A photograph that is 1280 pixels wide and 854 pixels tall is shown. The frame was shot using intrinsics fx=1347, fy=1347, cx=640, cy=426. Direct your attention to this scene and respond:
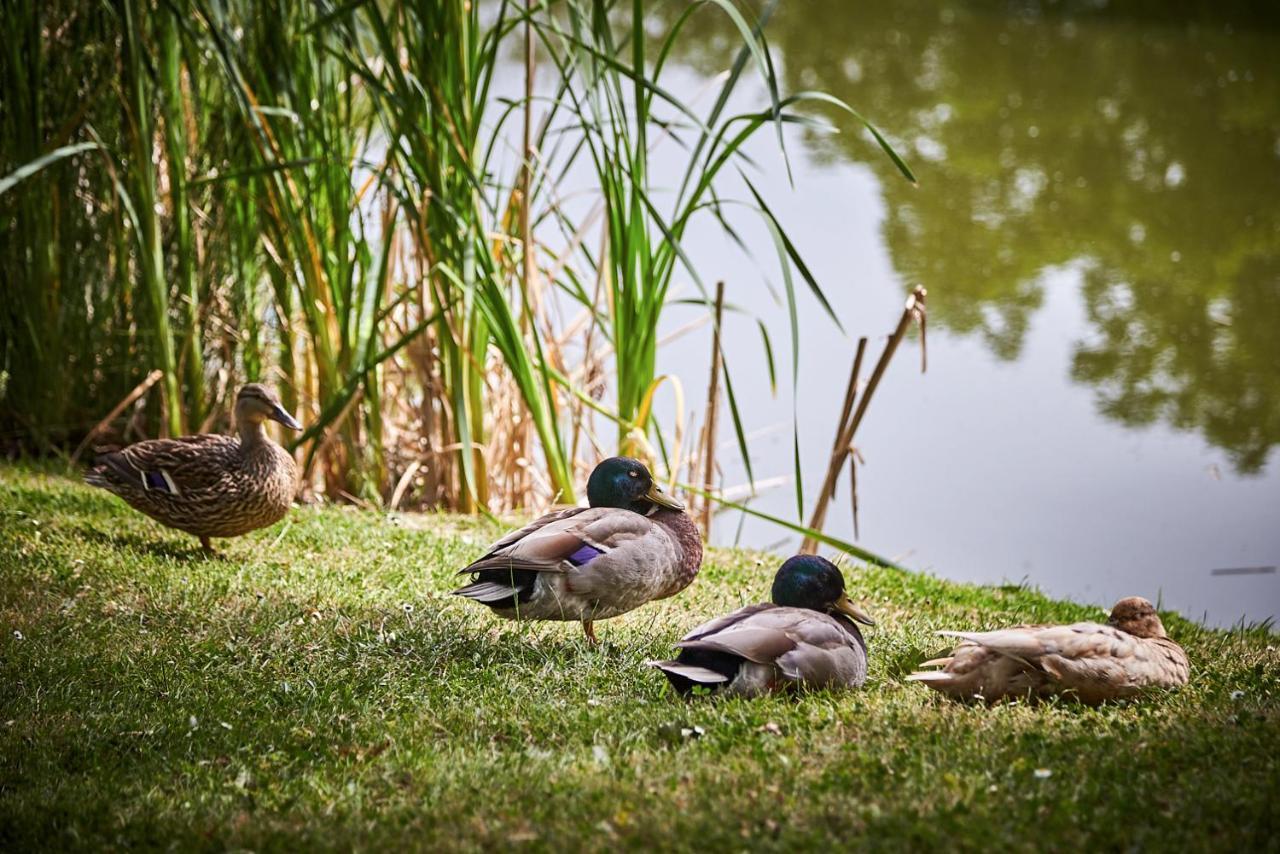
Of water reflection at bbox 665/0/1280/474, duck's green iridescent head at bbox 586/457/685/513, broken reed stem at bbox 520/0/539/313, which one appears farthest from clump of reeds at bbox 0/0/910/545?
water reflection at bbox 665/0/1280/474

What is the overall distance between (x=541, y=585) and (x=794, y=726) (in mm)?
Answer: 1046

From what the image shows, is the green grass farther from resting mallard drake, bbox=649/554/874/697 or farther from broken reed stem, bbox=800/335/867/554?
broken reed stem, bbox=800/335/867/554

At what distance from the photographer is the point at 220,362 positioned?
7523 mm

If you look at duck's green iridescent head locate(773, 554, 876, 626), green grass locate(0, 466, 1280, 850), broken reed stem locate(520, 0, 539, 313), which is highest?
broken reed stem locate(520, 0, 539, 313)

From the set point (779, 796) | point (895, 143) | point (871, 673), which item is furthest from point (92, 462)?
point (895, 143)

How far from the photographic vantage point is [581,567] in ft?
14.2

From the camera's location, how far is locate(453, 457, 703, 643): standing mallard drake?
4.32 m

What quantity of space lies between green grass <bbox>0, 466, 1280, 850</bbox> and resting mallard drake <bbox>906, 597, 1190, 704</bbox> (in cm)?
8

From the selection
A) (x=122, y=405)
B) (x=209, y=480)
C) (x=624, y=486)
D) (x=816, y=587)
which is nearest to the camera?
(x=816, y=587)

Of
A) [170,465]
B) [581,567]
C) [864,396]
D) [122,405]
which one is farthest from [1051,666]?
[122,405]

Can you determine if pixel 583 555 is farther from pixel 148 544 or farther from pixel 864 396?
pixel 148 544

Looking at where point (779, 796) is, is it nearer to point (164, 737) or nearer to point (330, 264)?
point (164, 737)

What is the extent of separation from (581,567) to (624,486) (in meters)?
0.51

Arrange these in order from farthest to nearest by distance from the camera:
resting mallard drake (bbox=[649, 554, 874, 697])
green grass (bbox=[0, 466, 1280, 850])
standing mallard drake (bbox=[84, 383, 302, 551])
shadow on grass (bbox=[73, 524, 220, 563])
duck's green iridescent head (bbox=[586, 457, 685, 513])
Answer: shadow on grass (bbox=[73, 524, 220, 563]) < standing mallard drake (bbox=[84, 383, 302, 551]) < duck's green iridescent head (bbox=[586, 457, 685, 513]) < resting mallard drake (bbox=[649, 554, 874, 697]) < green grass (bbox=[0, 466, 1280, 850])
